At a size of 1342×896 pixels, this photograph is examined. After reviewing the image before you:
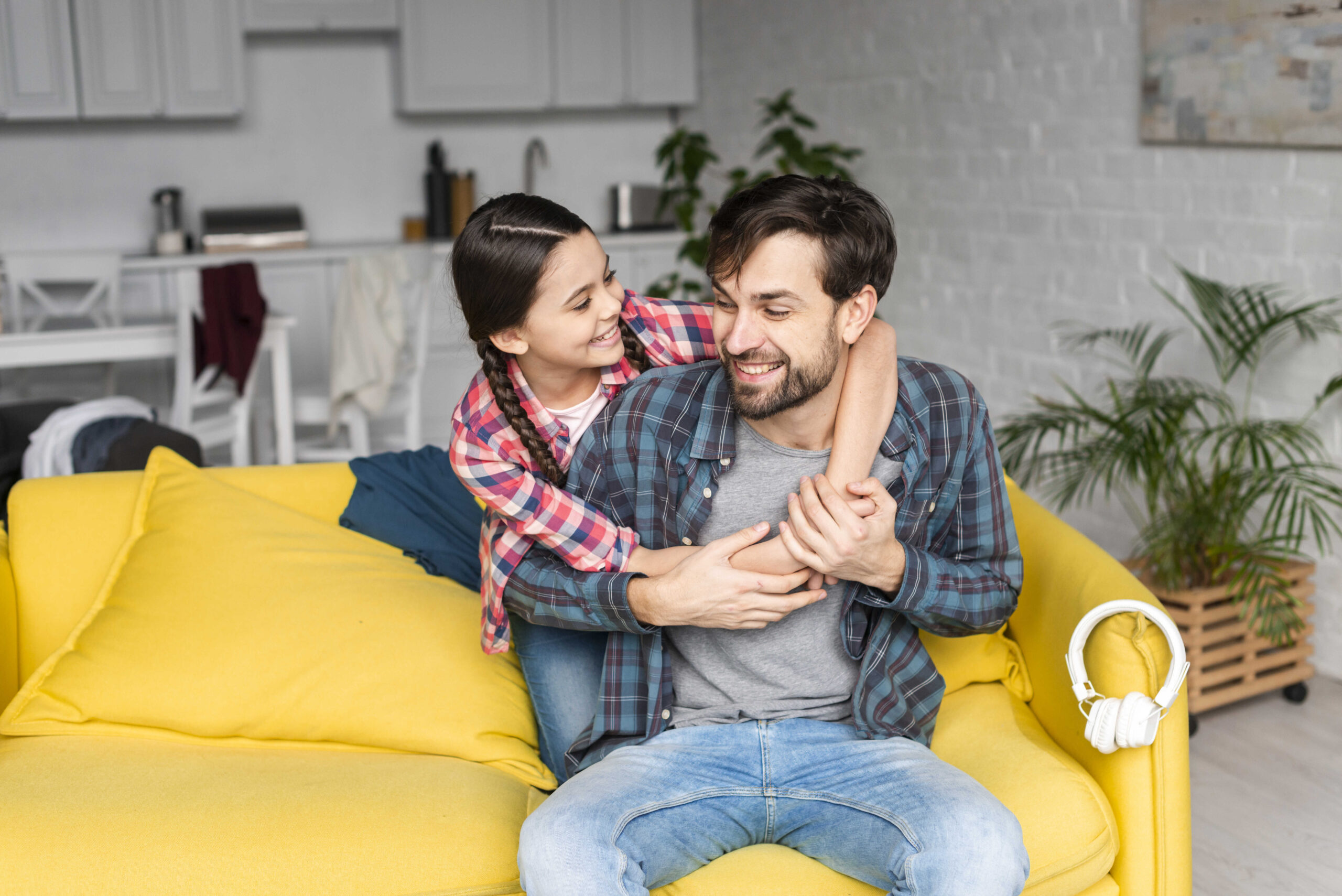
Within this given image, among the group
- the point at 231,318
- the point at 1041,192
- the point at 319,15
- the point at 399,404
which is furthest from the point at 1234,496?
the point at 319,15

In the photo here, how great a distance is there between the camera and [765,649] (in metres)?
1.56

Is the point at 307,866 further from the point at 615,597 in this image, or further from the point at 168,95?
the point at 168,95

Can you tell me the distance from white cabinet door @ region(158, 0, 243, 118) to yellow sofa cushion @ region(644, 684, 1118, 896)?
192 inches

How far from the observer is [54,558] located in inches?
74.9

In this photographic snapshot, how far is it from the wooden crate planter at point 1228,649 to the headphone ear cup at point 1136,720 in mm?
1308

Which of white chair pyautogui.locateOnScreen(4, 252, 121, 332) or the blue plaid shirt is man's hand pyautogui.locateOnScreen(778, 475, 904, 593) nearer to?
the blue plaid shirt

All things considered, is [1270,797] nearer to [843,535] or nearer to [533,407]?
[843,535]

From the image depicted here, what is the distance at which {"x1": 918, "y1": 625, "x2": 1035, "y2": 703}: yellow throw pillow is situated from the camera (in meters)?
1.80

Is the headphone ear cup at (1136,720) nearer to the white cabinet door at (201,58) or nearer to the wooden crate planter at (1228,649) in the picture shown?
the wooden crate planter at (1228,649)

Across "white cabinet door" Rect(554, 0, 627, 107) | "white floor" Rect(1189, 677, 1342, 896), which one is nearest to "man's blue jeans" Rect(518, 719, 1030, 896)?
"white floor" Rect(1189, 677, 1342, 896)

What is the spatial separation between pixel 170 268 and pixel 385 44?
1571 millimetres

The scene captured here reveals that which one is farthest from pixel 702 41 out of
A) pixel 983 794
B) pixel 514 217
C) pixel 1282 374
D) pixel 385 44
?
pixel 983 794

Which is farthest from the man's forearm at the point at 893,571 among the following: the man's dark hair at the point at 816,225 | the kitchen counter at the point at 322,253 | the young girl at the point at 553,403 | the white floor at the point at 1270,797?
the kitchen counter at the point at 322,253

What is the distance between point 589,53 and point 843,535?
16.3 feet
